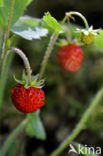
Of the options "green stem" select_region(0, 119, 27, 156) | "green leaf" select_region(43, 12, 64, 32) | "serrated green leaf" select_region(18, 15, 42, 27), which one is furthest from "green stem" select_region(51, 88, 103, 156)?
"green leaf" select_region(43, 12, 64, 32)

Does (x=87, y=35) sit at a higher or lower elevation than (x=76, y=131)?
higher

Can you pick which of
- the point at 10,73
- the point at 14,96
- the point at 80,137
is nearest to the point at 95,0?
the point at 10,73

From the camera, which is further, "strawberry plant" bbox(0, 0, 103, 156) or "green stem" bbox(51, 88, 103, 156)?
"green stem" bbox(51, 88, 103, 156)

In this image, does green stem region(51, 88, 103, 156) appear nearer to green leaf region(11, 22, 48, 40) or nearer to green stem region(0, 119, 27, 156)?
green stem region(0, 119, 27, 156)

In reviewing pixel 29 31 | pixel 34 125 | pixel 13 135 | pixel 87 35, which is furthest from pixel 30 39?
pixel 13 135

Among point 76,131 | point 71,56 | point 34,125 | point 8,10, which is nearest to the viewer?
point 8,10

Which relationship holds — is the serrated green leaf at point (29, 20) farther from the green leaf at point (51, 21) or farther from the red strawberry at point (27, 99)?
the red strawberry at point (27, 99)

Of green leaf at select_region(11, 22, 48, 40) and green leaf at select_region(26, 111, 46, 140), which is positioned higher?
green leaf at select_region(11, 22, 48, 40)

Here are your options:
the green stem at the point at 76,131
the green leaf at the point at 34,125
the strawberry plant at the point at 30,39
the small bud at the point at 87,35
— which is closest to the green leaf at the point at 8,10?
the strawberry plant at the point at 30,39

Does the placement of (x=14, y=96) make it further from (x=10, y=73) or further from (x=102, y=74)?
(x=102, y=74)

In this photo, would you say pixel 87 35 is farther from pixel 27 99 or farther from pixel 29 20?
pixel 29 20

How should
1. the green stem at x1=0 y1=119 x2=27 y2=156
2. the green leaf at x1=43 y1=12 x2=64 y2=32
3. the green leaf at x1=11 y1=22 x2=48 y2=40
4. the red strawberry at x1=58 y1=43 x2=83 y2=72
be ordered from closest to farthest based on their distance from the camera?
the green leaf at x1=43 y1=12 x2=64 y2=32, the green leaf at x1=11 y1=22 x2=48 y2=40, the red strawberry at x1=58 y1=43 x2=83 y2=72, the green stem at x1=0 y1=119 x2=27 y2=156
